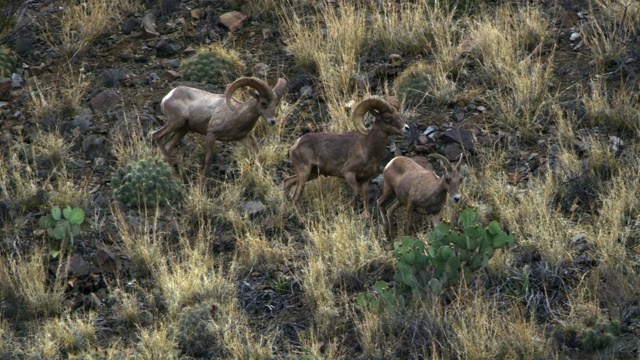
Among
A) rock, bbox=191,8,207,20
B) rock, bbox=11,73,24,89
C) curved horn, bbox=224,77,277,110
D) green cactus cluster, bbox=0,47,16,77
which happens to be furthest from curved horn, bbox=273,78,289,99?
green cactus cluster, bbox=0,47,16,77

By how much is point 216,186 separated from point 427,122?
242 cm

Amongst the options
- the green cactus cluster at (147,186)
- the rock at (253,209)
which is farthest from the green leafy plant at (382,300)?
the green cactus cluster at (147,186)

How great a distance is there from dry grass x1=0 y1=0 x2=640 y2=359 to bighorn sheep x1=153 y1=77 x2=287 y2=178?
0.29 meters

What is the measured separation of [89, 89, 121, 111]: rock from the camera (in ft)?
48.5

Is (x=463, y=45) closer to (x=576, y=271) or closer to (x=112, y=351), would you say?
(x=576, y=271)

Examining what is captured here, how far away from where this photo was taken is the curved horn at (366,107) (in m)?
12.1

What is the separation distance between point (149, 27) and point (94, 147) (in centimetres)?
284

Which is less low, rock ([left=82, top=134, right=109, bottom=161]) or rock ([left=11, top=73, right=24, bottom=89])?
rock ([left=11, top=73, right=24, bottom=89])

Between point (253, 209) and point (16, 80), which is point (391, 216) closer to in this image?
point (253, 209)

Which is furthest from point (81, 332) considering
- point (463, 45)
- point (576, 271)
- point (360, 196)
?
point (463, 45)

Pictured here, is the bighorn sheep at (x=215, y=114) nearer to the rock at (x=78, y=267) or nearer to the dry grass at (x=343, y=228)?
the dry grass at (x=343, y=228)

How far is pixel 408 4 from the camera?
15.8 m

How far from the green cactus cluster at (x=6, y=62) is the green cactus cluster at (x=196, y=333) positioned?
19.5 feet

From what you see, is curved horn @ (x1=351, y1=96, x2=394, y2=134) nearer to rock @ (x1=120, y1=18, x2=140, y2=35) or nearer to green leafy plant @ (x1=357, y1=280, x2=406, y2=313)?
green leafy plant @ (x1=357, y1=280, x2=406, y2=313)
